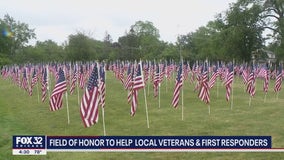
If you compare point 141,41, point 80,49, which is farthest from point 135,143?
point 141,41

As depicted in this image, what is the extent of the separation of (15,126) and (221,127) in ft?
33.9

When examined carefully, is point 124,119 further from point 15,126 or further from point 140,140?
point 140,140

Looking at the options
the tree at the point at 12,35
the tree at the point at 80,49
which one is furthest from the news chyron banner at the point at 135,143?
the tree at the point at 12,35

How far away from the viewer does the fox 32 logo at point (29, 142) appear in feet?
38.9

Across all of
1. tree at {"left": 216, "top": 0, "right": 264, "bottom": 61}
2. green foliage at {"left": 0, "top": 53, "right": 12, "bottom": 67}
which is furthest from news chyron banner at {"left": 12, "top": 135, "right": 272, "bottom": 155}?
green foliage at {"left": 0, "top": 53, "right": 12, "bottom": 67}

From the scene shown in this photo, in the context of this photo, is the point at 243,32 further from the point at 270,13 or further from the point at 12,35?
the point at 12,35

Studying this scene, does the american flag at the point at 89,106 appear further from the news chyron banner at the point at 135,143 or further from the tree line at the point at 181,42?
the tree line at the point at 181,42

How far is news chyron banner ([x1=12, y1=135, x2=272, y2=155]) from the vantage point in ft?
39.1

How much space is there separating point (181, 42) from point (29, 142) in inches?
3974

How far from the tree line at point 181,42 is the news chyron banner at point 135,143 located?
33.7 m

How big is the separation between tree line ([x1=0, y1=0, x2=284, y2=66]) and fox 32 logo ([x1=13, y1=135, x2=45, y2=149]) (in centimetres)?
3380

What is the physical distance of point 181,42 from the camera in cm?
11150

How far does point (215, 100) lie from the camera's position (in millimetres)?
33219

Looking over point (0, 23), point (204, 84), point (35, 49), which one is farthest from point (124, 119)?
point (0, 23)
